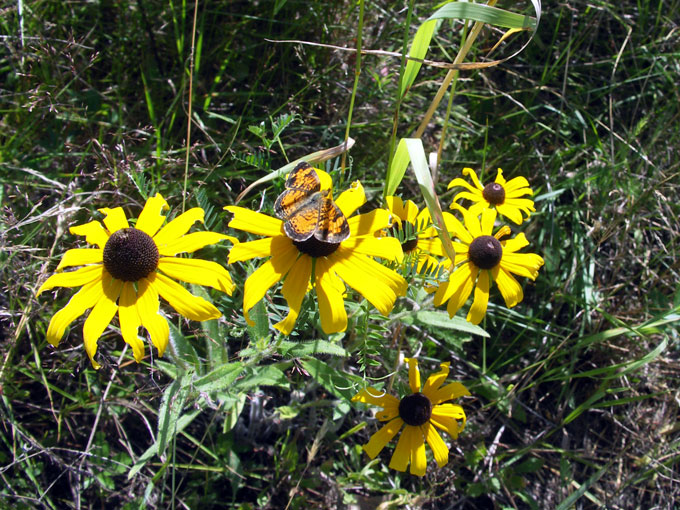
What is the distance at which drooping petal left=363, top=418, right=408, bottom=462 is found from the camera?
2.64 metres

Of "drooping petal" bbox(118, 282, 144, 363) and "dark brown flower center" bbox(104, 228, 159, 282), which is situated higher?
"dark brown flower center" bbox(104, 228, 159, 282)

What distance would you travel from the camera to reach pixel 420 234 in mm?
2426

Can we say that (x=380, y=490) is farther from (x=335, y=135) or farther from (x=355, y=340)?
(x=335, y=135)

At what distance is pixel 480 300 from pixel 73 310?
1.68 m

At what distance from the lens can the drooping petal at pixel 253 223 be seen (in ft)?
6.44

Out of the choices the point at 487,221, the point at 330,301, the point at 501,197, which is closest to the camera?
the point at 330,301

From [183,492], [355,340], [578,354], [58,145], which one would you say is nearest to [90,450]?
[183,492]

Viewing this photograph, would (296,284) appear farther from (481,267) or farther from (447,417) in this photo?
(447,417)

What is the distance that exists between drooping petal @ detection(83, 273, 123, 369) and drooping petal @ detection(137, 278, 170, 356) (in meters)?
0.09

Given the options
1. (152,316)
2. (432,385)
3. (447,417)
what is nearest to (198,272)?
(152,316)

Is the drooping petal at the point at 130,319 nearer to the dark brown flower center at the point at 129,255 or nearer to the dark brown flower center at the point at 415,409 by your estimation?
the dark brown flower center at the point at 129,255

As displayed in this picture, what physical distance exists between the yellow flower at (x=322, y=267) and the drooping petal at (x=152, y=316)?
0.33 metres

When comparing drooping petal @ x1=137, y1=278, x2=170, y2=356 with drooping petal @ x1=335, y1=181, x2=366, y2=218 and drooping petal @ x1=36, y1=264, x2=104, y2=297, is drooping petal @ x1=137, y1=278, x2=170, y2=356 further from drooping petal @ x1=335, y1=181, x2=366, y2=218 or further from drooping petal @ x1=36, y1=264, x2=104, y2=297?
drooping petal @ x1=335, y1=181, x2=366, y2=218

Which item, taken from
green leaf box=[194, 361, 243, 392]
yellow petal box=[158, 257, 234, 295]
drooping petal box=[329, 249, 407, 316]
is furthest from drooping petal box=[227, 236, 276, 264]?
green leaf box=[194, 361, 243, 392]
